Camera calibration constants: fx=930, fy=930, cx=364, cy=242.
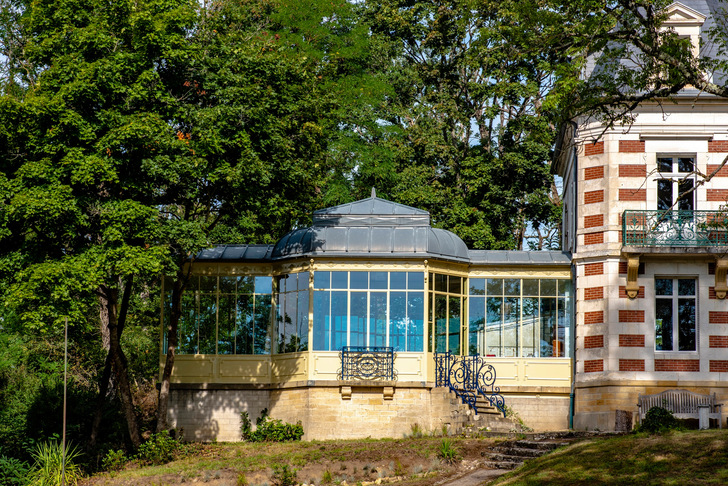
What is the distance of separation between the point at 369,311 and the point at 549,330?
4857mm

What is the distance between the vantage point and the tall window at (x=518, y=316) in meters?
24.3

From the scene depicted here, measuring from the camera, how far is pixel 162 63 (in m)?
22.0

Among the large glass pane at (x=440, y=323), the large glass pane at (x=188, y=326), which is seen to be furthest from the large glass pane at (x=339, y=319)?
the large glass pane at (x=188, y=326)

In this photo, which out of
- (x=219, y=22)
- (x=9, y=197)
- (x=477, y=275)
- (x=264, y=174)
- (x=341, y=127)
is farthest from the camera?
(x=341, y=127)

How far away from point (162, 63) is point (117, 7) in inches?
69.8

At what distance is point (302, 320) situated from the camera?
23.6 m

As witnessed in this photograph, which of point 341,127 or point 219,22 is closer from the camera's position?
point 219,22

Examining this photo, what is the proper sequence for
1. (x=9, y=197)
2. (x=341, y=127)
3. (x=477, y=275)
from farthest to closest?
(x=341, y=127)
(x=477, y=275)
(x=9, y=197)

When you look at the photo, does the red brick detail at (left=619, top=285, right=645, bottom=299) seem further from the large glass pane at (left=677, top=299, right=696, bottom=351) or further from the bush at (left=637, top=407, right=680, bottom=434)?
the bush at (left=637, top=407, right=680, bottom=434)

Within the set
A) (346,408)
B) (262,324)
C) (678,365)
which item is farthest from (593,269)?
(262,324)

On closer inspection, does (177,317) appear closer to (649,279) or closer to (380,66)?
(649,279)

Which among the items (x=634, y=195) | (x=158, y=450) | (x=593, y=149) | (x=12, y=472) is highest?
(x=593, y=149)

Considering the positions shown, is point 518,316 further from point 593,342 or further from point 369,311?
point 369,311

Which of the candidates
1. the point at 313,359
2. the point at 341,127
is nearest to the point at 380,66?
the point at 341,127
